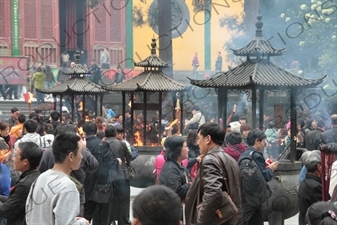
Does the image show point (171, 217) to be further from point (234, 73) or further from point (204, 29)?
point (204, 29)

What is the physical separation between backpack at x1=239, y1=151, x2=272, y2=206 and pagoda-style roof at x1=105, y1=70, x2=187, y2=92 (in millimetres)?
6392

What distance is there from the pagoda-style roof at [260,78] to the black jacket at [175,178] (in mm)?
3952

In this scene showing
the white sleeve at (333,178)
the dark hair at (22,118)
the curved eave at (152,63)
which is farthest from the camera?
the curved eave at (152,63)

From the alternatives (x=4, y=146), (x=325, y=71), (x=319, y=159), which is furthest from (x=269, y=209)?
(x=325, y=71)

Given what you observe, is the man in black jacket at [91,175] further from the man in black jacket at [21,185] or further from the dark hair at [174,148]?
the man in black jacket at [21,185]

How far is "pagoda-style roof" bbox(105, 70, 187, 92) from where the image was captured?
13336 millimetres

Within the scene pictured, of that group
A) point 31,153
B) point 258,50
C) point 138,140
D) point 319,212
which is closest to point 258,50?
point 258,50

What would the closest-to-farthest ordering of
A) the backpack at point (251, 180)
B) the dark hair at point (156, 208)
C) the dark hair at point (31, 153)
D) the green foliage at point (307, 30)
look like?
1. the dark hair at point (156, 208)
2. the dark hair at point (31, 153)
3. the backpack at point (251, 180)
4. the green foliage at point (307, 30)

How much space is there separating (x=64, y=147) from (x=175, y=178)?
196 cm

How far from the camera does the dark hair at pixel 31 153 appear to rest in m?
5.17

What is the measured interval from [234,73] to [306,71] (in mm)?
13890

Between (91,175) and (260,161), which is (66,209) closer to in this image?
(260,161)

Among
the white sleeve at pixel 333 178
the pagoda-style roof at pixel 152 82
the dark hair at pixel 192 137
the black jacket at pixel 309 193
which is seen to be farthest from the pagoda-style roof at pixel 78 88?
the white sleeve at pixel 333 178

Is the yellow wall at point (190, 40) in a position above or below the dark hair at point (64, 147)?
above
